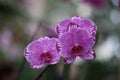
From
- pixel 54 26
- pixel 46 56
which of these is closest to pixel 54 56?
pixel 46 56

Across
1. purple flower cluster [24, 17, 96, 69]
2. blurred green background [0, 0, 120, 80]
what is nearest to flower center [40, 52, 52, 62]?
purple flower cluster [24, 17, 96, 69]

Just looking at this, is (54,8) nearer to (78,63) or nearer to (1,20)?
(1,20)

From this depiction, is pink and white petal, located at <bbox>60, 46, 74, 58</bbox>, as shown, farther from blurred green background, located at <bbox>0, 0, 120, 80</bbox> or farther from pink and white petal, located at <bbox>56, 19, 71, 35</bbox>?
blurred green background, located at <bbox>0, 0, 120, 80</bbox>

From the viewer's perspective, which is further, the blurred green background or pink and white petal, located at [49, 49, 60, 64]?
the blurred green background

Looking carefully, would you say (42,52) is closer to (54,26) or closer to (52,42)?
(52,42)

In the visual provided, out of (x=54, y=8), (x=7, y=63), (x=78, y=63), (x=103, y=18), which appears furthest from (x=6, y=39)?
(x=54, y=8)

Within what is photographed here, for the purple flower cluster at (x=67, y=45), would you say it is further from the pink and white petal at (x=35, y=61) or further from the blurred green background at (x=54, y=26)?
the blurred green background at (x=54, y=26)

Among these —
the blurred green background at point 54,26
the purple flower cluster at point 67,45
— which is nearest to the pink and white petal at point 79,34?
the purple flower cluster at point 67,45

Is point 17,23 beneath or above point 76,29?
beneath
